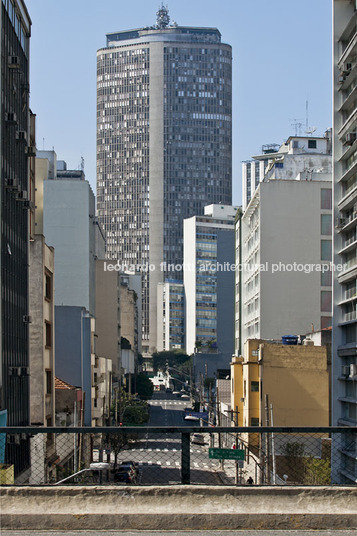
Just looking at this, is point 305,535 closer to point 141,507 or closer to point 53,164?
point 141,507

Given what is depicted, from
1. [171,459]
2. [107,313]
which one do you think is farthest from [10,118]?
[107,313]

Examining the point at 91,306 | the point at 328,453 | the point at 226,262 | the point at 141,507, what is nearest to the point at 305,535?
the point at 141,507

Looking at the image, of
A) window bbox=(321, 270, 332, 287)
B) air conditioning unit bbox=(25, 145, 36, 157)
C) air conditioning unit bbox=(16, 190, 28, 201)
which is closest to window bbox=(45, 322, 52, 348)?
air conditioning unit bbox=(16, 190, 28, 201)

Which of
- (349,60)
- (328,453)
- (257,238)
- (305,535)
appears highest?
(349,60)

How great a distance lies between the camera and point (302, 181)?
80938mm

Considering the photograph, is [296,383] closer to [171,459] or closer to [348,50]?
[348,50]

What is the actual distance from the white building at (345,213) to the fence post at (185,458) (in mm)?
43642

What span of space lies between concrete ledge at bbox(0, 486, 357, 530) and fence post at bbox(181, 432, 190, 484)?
0.97 ft

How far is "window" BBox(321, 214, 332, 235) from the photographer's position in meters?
80.4

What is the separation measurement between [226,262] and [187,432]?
173 m

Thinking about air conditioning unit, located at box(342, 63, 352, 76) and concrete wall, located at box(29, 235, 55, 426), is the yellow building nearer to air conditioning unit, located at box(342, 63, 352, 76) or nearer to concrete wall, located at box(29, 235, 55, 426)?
concrete wall, located at box(29, 235, 55, 426)

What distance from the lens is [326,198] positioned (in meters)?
81.2

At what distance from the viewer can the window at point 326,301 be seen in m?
79.7

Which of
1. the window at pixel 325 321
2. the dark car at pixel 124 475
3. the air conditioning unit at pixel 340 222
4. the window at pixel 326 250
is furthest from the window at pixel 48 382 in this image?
the window at pixel 326 250
